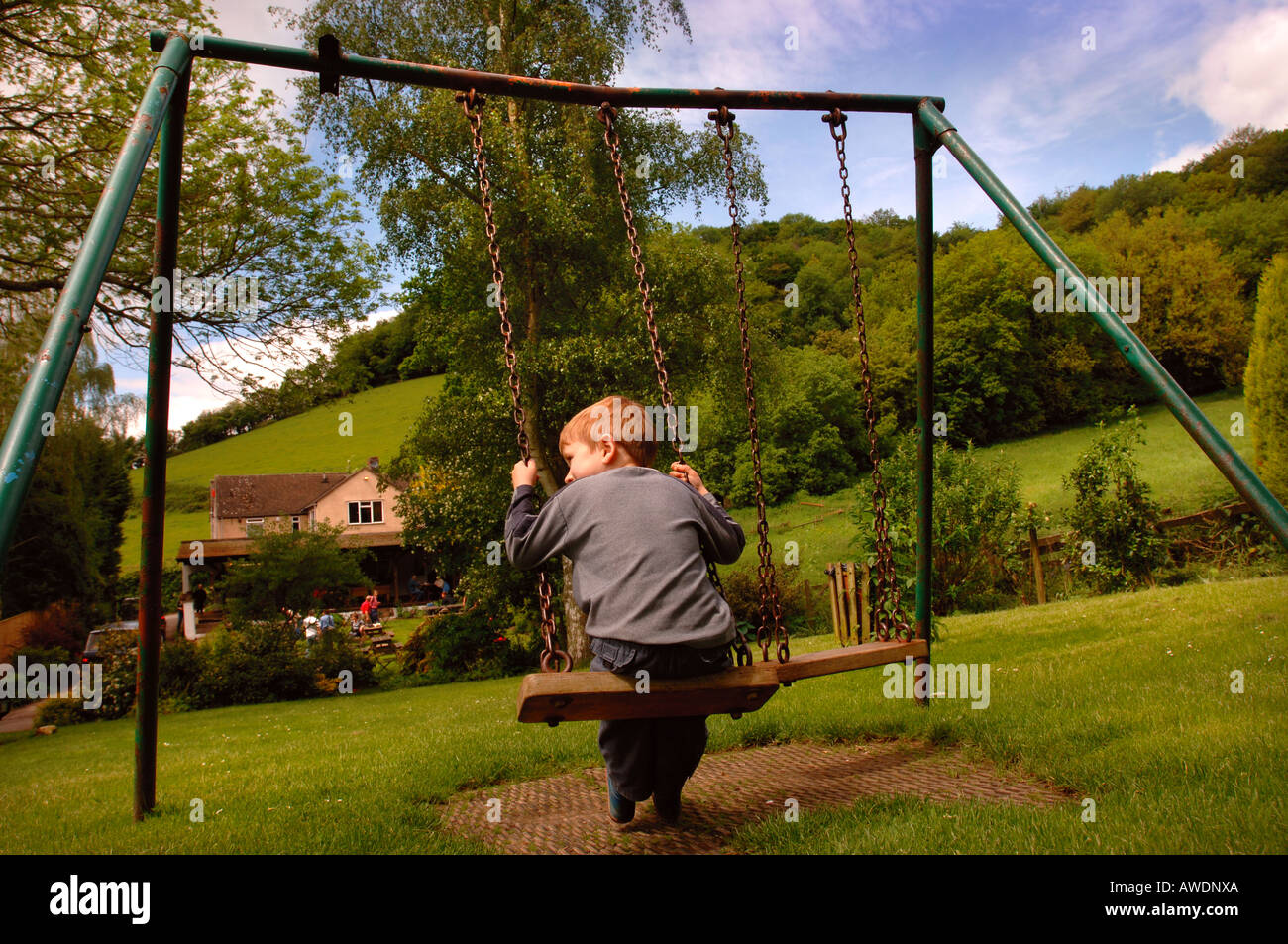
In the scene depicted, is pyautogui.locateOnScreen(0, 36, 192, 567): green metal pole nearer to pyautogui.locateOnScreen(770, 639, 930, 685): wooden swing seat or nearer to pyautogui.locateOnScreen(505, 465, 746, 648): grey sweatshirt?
pyautogui.locateOnScreen(505, 465, 746, 648): grey sweatshirt

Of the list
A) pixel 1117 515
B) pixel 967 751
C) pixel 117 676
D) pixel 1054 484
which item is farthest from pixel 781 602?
pixel 967 751

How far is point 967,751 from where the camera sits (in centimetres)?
410

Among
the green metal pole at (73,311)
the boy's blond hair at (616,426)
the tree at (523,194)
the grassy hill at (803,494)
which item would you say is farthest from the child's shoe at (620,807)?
the grassy hill at (803,494)

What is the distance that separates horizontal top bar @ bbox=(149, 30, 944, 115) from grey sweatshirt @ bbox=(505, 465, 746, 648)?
75.1 inches

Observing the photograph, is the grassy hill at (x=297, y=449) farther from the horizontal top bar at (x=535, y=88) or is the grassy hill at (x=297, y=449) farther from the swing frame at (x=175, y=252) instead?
the horizontal top bar at (x=535, y=88)

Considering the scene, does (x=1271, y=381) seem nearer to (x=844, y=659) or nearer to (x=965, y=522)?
(x=965, y=522)

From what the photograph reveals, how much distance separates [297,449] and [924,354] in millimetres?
69967

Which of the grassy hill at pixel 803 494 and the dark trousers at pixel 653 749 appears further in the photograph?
the grassy hill at pixel 803 494

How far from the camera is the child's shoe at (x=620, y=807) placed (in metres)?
3.28

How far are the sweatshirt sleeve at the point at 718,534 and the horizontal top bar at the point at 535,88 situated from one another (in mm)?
1976

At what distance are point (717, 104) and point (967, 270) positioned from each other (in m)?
40.2

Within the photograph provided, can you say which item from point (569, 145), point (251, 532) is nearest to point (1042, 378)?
point (569, 145)

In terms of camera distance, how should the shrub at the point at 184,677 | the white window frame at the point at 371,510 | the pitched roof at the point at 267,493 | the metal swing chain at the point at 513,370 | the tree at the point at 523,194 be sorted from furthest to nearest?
the pitched roof at the point at 267,493
the white window frame at the point at 371,510
the shrub at the point at 184,677
the tree at the point at 523,194
the metal swing chain at the point at 513,370

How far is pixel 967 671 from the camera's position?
20.2 ft
